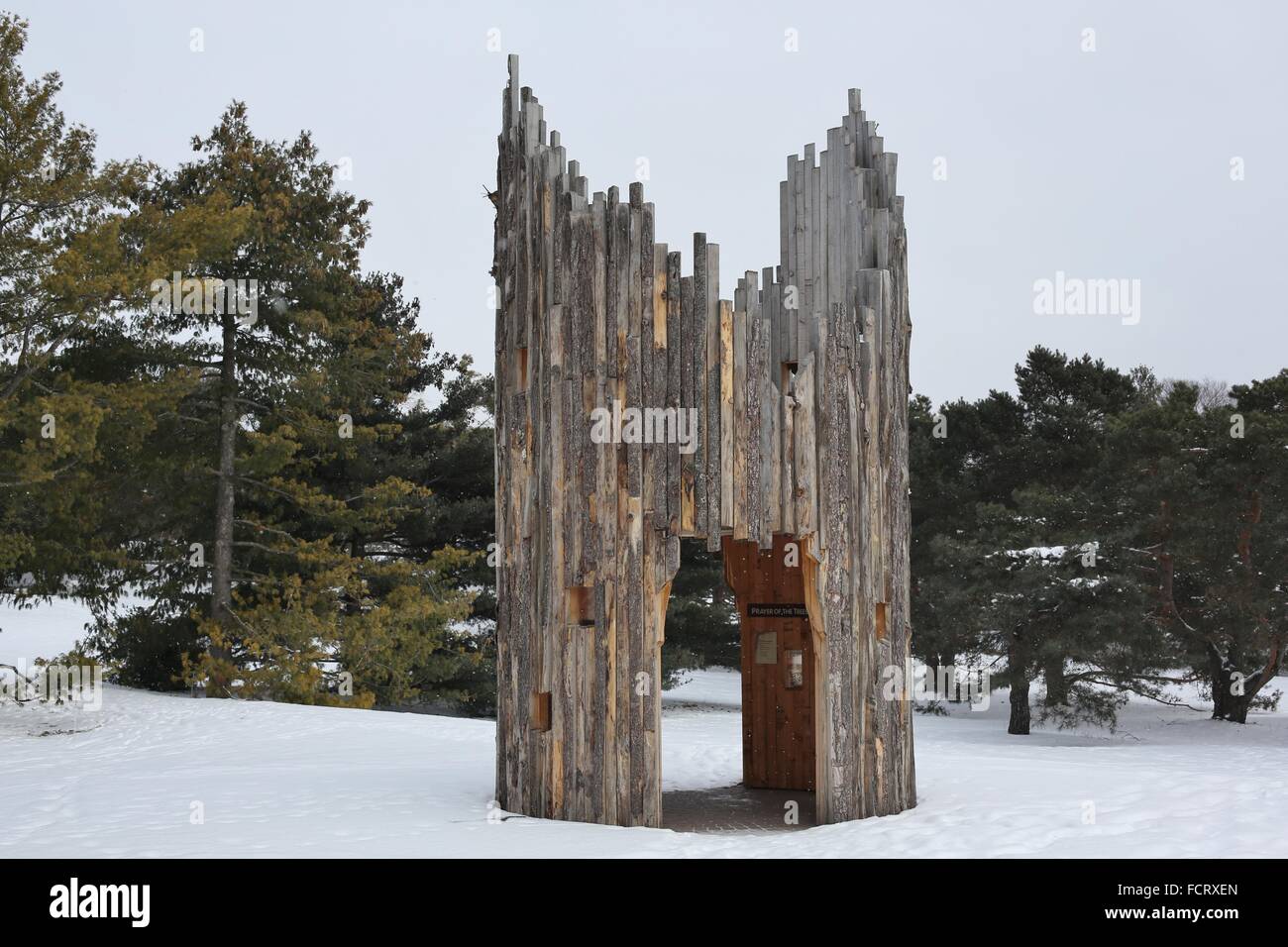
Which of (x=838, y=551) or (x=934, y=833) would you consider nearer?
(x=934, y=833)

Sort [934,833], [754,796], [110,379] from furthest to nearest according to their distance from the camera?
[110,379] < [754,796] < [934,833]

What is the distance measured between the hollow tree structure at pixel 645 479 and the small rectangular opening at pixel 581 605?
0.6 inches

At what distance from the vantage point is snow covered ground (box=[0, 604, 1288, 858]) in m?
7.27

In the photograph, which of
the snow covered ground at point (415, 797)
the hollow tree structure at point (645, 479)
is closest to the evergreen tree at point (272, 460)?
the snow covered ground at point (415, 797)

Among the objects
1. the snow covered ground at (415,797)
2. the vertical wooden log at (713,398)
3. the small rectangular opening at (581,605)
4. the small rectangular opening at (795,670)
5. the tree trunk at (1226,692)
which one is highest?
the vertical wooden log at (713,398)

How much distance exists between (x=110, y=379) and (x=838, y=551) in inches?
566

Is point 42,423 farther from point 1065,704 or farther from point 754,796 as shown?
point 1065,704

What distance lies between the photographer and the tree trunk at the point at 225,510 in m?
19.1

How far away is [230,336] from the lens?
64.3 ft

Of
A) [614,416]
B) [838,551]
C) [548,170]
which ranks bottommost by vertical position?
[838,551]

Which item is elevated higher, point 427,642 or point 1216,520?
point 1216,520

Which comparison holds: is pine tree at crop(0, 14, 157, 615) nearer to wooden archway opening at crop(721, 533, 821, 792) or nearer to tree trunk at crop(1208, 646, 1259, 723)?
wooden archway opening at crop(721, 533, 821, 792)

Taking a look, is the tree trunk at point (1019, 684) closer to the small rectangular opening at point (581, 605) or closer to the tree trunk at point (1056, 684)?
the tree trunk at point (1056, 684)

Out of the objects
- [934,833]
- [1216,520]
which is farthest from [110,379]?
[1216,520]
